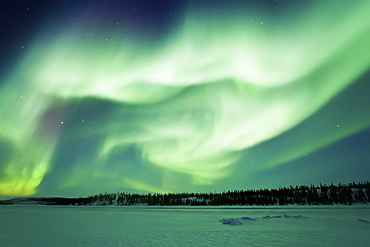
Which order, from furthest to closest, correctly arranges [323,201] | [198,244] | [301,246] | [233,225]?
[323,201]
[233,225]
[198,244]
[301,246]

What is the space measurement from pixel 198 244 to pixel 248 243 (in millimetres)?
3137

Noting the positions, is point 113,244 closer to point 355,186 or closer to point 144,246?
point 144,246

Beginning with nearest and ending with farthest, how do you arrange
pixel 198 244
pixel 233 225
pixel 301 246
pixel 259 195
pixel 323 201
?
pixel 301 246
pixel 198 244
pixel 233 225
pixel 323 201
pixel 259 195

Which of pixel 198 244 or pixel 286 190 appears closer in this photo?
pixel 198 244

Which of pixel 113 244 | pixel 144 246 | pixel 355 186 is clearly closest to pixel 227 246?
pixel 144 246

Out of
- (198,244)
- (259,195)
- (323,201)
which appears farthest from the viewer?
(259,195)

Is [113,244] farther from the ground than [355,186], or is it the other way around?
[355,186]

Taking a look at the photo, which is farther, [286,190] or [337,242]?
[286,190]

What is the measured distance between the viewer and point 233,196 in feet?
611

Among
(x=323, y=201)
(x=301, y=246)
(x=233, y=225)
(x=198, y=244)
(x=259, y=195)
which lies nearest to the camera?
(x=301, y=246)

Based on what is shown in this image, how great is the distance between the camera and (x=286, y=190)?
18312cm

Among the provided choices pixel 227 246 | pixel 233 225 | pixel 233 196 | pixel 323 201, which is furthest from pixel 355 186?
pixel 227 246

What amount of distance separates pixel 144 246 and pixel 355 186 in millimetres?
216099

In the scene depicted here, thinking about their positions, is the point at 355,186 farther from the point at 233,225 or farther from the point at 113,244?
the point at 113,244
